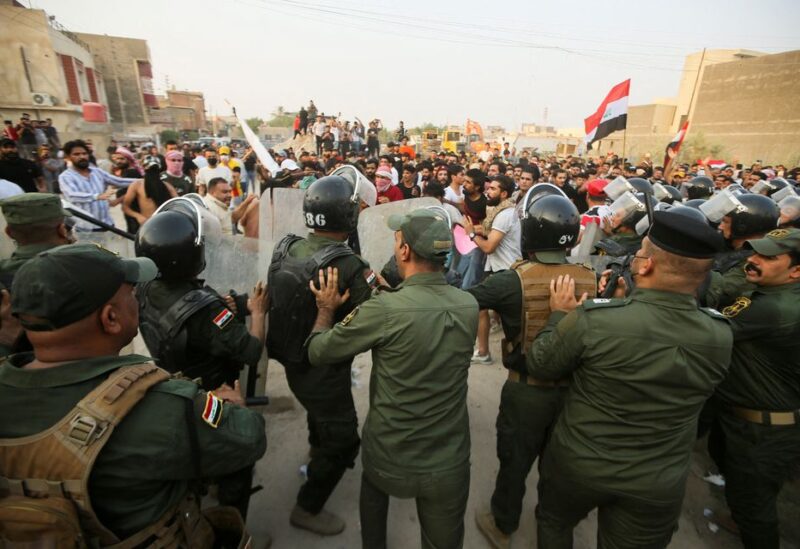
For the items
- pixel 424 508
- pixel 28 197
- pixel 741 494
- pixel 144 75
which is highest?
pixel 144 75

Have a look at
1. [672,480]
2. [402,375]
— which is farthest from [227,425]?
[672,480]

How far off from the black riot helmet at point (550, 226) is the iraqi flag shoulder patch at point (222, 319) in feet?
5.73

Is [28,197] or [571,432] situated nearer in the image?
[571,432]

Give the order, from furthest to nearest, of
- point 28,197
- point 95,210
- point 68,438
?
point 95,210 → point 28,197 → point 68,438

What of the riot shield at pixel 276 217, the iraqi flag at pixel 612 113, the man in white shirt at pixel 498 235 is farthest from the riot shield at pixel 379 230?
the iraqi flag at pixel 612 113

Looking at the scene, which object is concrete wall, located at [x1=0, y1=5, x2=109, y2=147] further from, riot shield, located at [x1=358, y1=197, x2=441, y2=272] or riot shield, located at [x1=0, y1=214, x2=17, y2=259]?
riot shield, located at [x1=358, y1=197, x2=441, y2=272]

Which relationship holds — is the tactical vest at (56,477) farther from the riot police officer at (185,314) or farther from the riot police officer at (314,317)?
the riot police officer at (314,317)

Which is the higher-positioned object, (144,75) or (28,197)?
(144,75)

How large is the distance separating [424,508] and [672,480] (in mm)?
1134

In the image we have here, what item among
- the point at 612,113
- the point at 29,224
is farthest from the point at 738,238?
the point at 612,113

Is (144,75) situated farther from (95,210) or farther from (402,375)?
(402,375)

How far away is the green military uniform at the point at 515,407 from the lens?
7.85ft

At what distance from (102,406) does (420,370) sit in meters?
1.18

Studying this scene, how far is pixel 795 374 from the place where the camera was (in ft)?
7.57
